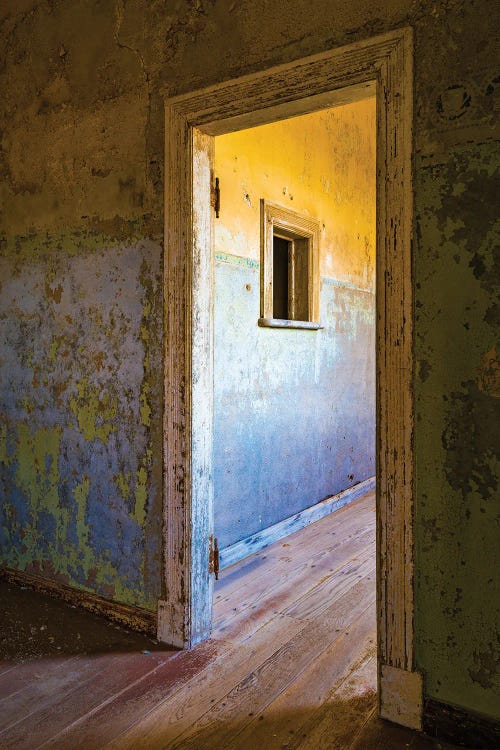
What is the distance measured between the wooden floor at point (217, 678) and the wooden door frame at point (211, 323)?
0.16 m

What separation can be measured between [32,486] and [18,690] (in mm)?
Answer: 1020

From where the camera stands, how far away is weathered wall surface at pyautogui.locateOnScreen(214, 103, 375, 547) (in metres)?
3.17

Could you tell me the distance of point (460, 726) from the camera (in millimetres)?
1644

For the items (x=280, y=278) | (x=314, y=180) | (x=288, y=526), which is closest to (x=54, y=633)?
(x=288, y=526)

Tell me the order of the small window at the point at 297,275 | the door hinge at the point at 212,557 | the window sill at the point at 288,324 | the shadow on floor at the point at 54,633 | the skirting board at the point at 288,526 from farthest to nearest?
the small window at the point at 297,275, the window sill at the point at 288,324, the skirting board at the point at 288,526, the door hinge at the point at 212,557, the shadow on floor at the point at 54,633

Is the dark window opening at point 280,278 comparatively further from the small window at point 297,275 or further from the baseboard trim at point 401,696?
the baseboard trim at point 401,696

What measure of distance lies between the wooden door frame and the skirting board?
831 mm

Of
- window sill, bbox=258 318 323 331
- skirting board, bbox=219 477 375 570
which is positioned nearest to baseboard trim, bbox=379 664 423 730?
skirting board, bbox=219 477 375 570

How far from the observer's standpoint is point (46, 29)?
2.60m

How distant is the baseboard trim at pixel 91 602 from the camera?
2326mm

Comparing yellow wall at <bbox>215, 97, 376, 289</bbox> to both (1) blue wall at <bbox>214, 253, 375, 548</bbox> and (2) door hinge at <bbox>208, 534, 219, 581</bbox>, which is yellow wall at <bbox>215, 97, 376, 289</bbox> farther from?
(2) door hinge at <bbox>208, 534, 219, 581</bbox>

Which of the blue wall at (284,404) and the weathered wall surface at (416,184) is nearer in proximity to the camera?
the weathered wall surface at (416,184)

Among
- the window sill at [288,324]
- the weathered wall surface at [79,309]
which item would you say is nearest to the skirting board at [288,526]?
the weathered wall surface at [79,309]

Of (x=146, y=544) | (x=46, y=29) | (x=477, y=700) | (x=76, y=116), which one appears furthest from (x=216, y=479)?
(x=46, y=29)
